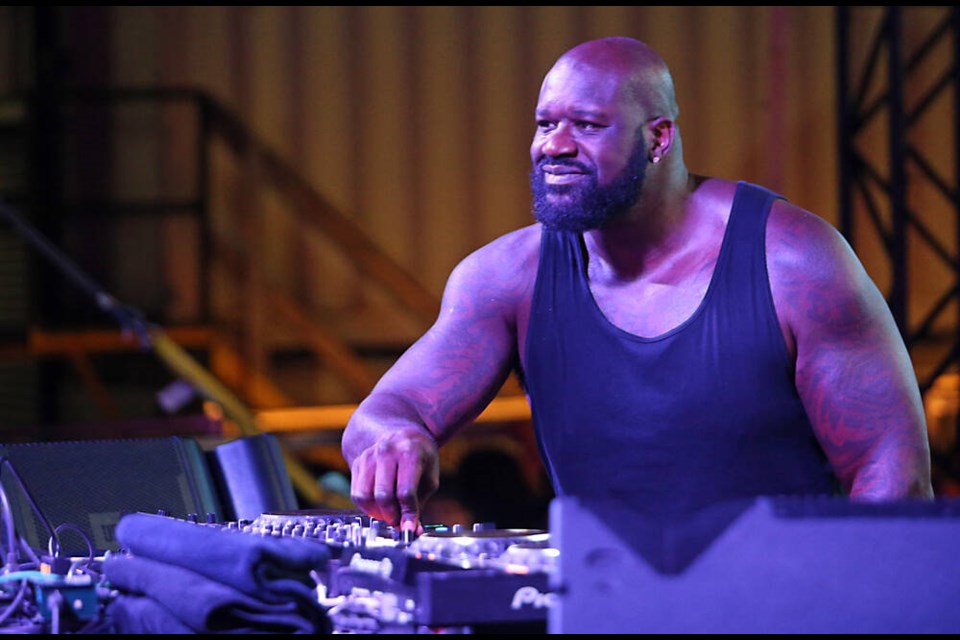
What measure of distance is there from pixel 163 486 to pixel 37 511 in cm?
23

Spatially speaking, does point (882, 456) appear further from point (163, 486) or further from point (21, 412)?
point (21, 412)

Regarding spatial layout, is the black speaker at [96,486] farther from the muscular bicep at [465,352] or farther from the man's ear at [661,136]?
the man's ear at [661,136]

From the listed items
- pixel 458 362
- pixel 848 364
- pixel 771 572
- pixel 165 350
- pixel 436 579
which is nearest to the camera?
pixel 771 572

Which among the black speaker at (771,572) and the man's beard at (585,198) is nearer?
the black speaker at (771,572)

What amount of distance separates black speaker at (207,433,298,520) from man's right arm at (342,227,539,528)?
169 millimetres

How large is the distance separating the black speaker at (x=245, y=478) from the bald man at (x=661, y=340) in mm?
185

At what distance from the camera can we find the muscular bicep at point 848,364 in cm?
160

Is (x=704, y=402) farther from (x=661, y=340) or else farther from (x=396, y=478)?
(x=396, y=478)

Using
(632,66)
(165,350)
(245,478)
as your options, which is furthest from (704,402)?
(165,350)

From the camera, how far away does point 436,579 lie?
1078 millimetres

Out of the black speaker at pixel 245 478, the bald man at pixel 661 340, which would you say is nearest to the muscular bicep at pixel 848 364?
the bald man at pixel 661 340

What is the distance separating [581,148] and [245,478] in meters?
0.62

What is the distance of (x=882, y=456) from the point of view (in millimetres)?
1584

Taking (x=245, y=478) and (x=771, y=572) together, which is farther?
(x=245, y=478)
